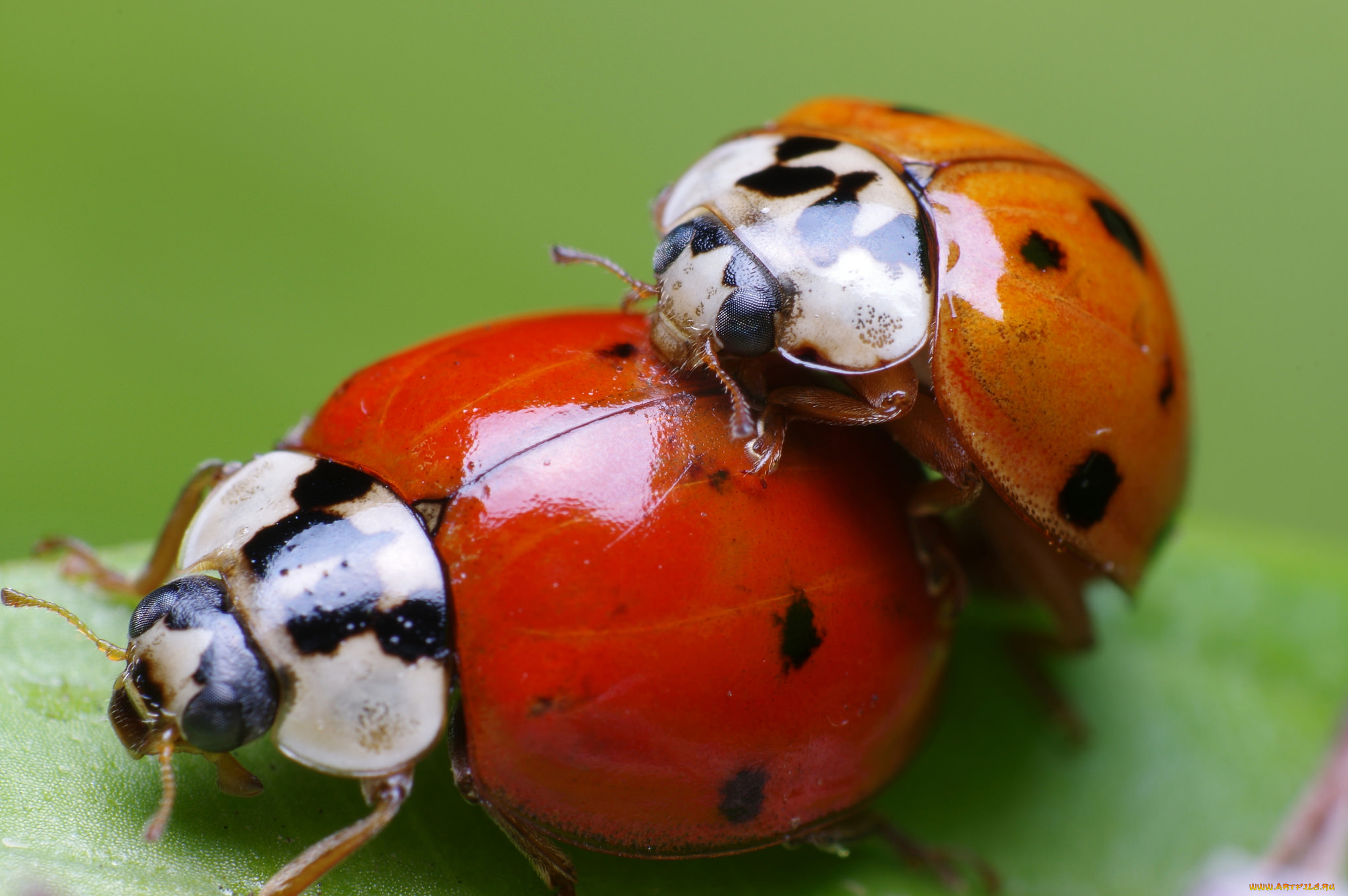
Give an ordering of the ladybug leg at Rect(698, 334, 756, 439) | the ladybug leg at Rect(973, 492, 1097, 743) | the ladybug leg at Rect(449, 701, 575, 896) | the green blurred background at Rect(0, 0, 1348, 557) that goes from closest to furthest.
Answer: the ladybug leg at Rect(449, 701, 575, 896) → the ladybug leg at Rect(698, 334, 756, 439) → the ladybug leg at Rect(973, 492, 1097, 743) → the green blurred background at Rect(0, 0, 1348, 557)

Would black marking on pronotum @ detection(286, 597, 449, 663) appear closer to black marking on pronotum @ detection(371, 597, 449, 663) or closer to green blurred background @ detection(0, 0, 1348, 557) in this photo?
black marking on pronotum @ detection(371, 597, 449, 663)

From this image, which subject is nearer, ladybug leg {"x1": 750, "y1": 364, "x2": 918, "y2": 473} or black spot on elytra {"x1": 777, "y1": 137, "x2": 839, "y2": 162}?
ladybug leg {"x1": 750, "y1": 364, "x2": 918, "y2": 473}

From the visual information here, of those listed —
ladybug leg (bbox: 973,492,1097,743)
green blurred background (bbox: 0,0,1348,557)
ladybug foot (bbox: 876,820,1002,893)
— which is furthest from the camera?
green blurred background (bbox: 0,0,1348,557)

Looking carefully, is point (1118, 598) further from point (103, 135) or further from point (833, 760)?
point (103, 135)

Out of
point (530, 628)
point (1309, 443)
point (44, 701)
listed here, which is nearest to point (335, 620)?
point (530, 628)

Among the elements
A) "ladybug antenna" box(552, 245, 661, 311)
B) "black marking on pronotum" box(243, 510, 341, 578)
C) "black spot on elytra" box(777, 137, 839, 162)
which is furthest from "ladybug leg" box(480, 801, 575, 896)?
"black spot on elytra" box(777, 137, 839, 162)

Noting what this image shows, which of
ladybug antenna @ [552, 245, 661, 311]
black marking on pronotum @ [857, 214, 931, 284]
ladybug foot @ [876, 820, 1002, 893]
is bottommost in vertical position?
ladybug foot @ [876, 820, 1002, 893]

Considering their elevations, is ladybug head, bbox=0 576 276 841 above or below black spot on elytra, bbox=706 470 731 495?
below

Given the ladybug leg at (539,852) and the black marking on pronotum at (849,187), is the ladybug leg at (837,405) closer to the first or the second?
the black marking on pronotum at (849,187)

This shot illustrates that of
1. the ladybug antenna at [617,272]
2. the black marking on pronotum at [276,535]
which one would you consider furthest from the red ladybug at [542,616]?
the ladybug antenna at [617,272]
